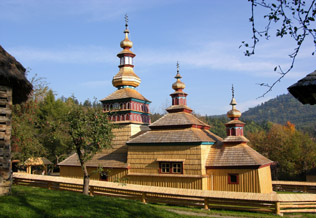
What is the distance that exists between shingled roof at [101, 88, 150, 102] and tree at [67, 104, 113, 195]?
10.5 metres

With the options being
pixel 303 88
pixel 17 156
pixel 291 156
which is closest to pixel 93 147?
pixel 17 156

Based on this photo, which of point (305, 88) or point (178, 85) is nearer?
point (305, 88)

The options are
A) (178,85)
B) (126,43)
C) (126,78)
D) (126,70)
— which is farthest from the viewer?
(126,43)

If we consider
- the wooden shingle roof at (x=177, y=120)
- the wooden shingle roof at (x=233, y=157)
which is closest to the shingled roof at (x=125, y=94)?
the wooden shingle roof at (x=177, y=120)

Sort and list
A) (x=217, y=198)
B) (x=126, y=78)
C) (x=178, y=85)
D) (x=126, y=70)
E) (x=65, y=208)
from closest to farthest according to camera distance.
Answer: (x=65, y=208) < (x=217, y=198) < (x=178, y=85) < (x=126, y=78) < (x=126, y=70)

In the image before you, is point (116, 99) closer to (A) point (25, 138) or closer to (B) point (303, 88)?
(A) point (25, 138)

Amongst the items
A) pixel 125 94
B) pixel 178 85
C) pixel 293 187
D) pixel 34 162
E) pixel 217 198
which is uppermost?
pixel 178 85

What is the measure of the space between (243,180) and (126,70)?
16.2m

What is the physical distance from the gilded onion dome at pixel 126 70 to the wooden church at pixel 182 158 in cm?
461

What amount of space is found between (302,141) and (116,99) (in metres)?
29.5

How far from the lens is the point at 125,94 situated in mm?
28562

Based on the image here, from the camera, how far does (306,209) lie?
55.1 ft

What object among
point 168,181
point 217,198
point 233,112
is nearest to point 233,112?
point 233,112

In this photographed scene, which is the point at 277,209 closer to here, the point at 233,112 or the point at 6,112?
the point at 233,112
